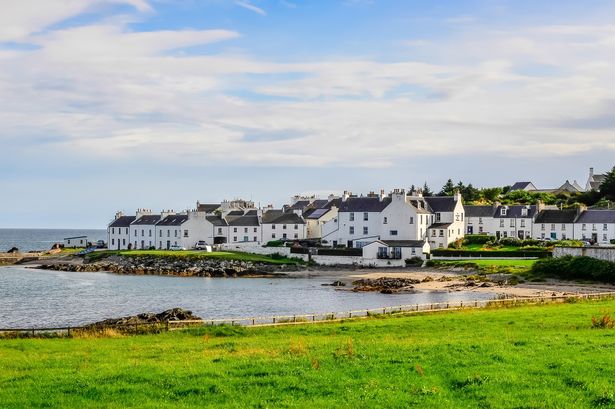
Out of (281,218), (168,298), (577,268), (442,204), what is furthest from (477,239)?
(168,298)

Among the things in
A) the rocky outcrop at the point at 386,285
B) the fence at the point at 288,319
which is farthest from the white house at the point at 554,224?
the fence at the point at 288,319

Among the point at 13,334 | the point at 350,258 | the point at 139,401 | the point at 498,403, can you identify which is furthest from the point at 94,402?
Answer: the point at 350,258

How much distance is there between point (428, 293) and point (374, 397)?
50463 millimetres

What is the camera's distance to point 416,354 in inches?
878

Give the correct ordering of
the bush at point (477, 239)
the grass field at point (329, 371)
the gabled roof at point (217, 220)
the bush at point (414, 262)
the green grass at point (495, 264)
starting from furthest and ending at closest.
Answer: the gabled roof at point (217, 220)
the bush at point (477, 239)
the bush at point (414, 262)
the green grass at point (495, 264)
the grass field at point (329, 371)

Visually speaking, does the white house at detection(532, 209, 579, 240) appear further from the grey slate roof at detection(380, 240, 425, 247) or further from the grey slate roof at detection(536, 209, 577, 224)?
the grey slate roof at detection(380, 240, 425, 247)

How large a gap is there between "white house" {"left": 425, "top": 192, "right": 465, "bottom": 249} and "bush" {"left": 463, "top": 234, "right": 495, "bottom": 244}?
146 cm

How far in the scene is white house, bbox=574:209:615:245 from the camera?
316 ft

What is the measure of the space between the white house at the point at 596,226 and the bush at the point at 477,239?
11985mm

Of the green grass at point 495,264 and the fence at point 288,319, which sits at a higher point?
the green grass at point 495,264

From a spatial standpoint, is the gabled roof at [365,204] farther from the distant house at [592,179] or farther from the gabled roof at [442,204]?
the distant house at [592,179]

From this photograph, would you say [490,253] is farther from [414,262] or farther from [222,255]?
[222,255]

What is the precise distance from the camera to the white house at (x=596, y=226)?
96188 mm

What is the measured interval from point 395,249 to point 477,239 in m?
14.7
